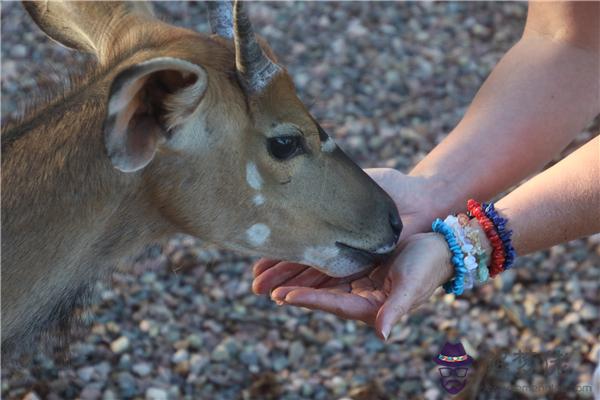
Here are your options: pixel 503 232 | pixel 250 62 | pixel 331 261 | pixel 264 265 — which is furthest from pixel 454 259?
pixel 250 62

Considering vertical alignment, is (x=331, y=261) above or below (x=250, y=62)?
below

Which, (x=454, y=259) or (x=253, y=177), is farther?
(x=454, y=259)

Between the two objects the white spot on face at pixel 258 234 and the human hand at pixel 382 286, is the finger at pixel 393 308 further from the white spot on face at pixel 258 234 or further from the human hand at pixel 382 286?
the white spot on face at pixel 258 234

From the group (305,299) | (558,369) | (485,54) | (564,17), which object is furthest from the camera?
(485,54)

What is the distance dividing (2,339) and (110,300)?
1567 millimetres

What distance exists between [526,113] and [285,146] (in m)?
1.13

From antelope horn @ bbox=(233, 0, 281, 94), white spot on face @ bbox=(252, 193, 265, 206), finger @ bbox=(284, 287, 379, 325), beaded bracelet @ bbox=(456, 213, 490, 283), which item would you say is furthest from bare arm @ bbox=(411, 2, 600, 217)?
antelope horn @ bbox=(233, 0, 281, 94)

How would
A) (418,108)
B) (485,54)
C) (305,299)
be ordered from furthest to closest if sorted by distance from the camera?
(485,54)
(418,108)
(305,299)

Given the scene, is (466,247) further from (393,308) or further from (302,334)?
(302,334)

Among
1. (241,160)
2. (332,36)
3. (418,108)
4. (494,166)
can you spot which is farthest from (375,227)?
(332,36)

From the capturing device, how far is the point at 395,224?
316 cm

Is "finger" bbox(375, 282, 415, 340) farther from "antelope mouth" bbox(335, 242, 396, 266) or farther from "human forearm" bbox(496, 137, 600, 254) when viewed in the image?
"human forearm" bbox(496, 137, 600, 254)

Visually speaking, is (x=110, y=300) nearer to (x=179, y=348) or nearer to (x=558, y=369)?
(x=179, y=348)

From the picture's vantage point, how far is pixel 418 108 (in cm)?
565
